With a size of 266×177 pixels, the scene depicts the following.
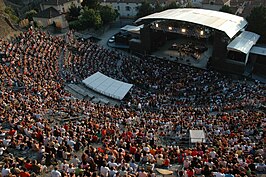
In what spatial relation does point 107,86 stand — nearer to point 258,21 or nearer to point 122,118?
point 122,118

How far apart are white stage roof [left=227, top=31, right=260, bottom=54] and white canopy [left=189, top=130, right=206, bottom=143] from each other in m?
20.8

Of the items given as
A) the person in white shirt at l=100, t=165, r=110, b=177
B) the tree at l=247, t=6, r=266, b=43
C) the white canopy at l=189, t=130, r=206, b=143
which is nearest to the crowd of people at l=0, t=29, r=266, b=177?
the person in white shirt at l=100, t=165, r=110, b=177

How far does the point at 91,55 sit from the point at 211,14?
729 inches

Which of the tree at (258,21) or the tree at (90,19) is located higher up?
the tree at (258,21)

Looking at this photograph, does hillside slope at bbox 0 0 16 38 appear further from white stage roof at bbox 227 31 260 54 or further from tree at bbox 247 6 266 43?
tree at bbox 247 6 266 43

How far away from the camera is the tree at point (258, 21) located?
43.6m

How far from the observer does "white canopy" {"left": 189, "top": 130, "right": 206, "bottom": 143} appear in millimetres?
19539

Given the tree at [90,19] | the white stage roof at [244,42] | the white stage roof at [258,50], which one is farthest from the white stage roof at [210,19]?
the tree at [90,19]

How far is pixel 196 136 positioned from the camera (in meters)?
19.9

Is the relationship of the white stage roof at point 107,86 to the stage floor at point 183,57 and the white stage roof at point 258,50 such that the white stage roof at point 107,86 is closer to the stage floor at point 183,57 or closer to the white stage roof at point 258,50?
the stage floor at point 183,57

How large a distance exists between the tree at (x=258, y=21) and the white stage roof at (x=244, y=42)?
1.87 m

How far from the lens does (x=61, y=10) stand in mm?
66875

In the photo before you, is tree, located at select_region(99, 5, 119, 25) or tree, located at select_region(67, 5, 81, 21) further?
tree, located at select_region(67, 5, 81, 21)

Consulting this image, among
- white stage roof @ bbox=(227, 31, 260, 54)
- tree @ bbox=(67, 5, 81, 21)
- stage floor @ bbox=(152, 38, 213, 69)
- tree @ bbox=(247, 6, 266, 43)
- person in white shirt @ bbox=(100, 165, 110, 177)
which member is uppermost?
tree @ bbox=(247, 6, 266, 43)
